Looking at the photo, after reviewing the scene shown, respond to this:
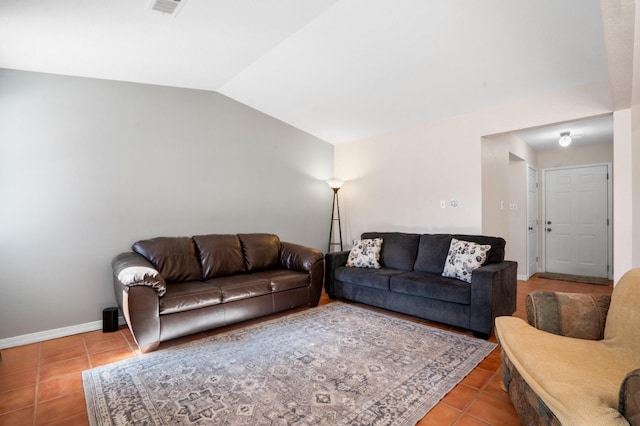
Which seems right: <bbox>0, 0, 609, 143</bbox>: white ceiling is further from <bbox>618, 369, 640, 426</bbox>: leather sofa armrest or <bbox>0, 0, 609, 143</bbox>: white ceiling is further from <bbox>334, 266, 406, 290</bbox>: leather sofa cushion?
<bbox>618, 369, 640, 426</bbox>: leather sofa armrest

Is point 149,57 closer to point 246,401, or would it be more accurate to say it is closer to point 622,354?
point 246,401

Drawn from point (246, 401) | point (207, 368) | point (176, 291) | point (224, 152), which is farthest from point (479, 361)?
point (224, 152)

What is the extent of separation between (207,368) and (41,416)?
91cm

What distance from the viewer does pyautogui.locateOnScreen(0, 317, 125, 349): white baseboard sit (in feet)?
9.18

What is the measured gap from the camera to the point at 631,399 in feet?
3.31

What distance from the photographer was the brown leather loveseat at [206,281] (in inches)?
102

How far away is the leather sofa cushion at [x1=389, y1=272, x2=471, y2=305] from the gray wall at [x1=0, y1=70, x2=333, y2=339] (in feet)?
7.01

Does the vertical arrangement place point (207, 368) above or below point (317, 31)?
below

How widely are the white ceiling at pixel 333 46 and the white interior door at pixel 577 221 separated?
3.13 meters

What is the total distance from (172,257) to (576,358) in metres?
3.32

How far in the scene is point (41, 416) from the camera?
180 centimetres

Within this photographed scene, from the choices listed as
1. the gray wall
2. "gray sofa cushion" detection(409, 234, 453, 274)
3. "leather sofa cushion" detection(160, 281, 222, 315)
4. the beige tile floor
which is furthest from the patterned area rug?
the gray wall

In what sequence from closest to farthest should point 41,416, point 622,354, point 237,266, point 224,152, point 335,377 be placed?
point 622,354, point 41,416, point 335,377, point 237,266, point 224,152

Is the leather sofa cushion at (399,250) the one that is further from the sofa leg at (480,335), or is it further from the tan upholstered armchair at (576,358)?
the tan upholstered armchair at (576,358)
